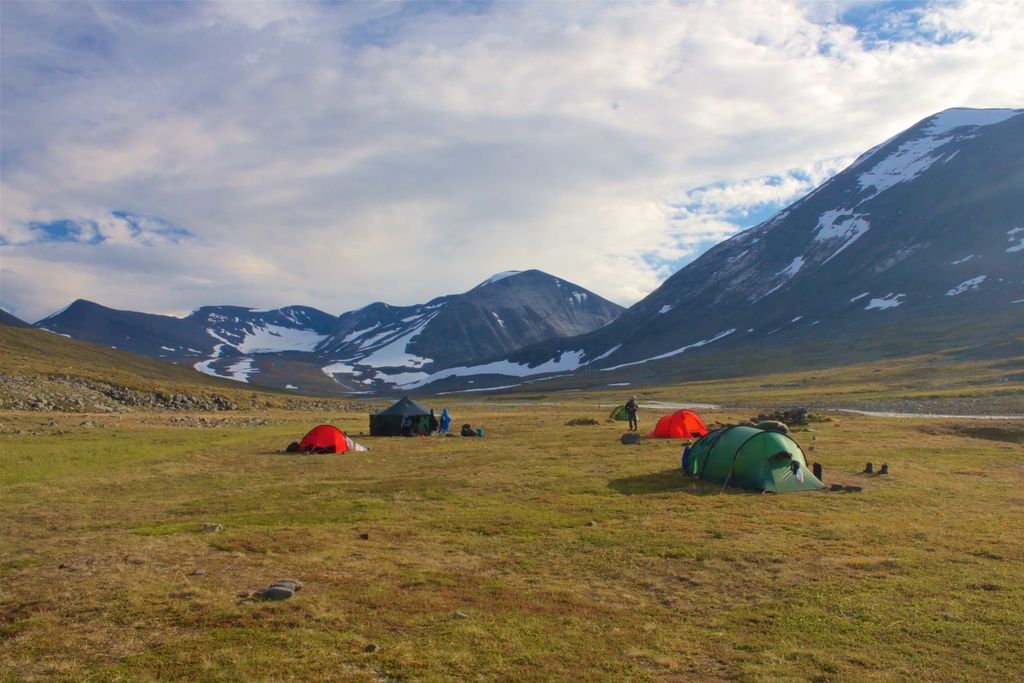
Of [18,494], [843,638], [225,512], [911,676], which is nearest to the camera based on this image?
[911,676]

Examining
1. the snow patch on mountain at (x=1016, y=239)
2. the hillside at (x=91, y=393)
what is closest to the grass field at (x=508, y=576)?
the hillside at (x=91, y=393)

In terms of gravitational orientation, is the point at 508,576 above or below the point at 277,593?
below

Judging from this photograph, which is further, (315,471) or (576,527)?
(315,471)

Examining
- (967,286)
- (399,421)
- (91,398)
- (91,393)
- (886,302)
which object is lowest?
(399,421)

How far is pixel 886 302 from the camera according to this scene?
6988 inches

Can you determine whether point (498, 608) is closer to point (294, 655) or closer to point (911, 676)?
point (294, 655)

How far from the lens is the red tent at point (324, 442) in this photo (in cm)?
3312

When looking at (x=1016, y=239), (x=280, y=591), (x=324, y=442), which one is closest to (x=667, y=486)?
(x=280, y=591)

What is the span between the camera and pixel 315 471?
2695cm

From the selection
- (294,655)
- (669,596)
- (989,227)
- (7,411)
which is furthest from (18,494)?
(989,227)

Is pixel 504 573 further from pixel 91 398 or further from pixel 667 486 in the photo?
pixel 91 398

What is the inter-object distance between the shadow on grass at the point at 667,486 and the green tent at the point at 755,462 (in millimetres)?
419

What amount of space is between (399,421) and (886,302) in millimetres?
174381

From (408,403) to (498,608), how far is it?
35.0 metres
